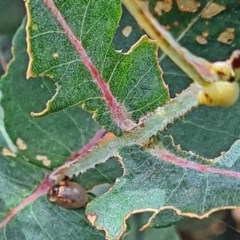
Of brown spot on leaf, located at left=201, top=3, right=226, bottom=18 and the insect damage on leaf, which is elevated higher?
the insect damage on leaf

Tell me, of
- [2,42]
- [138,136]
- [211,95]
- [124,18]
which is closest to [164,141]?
[138,136]

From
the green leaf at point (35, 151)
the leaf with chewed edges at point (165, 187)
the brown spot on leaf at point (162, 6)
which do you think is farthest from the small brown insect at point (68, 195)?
the brown spot on leaf at point (162, 6)

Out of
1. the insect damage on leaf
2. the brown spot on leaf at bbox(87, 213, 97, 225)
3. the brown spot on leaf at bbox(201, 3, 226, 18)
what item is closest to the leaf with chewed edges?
the brown spot on leaf at bbox(87, 213, 97, 225)

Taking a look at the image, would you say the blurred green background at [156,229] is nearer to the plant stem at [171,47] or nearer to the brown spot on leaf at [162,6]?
the brown spot on leaf at [162,6]

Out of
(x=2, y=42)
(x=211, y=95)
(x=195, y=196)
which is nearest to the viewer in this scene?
(x=211, y=95)

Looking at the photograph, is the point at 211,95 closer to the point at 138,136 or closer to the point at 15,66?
the point at 138,136

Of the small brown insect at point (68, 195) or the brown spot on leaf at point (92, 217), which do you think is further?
the small brown insect at point (68, 195)

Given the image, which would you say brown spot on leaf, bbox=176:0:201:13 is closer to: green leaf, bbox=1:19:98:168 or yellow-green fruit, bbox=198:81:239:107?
green leaf, bbox=1:19:98:168
